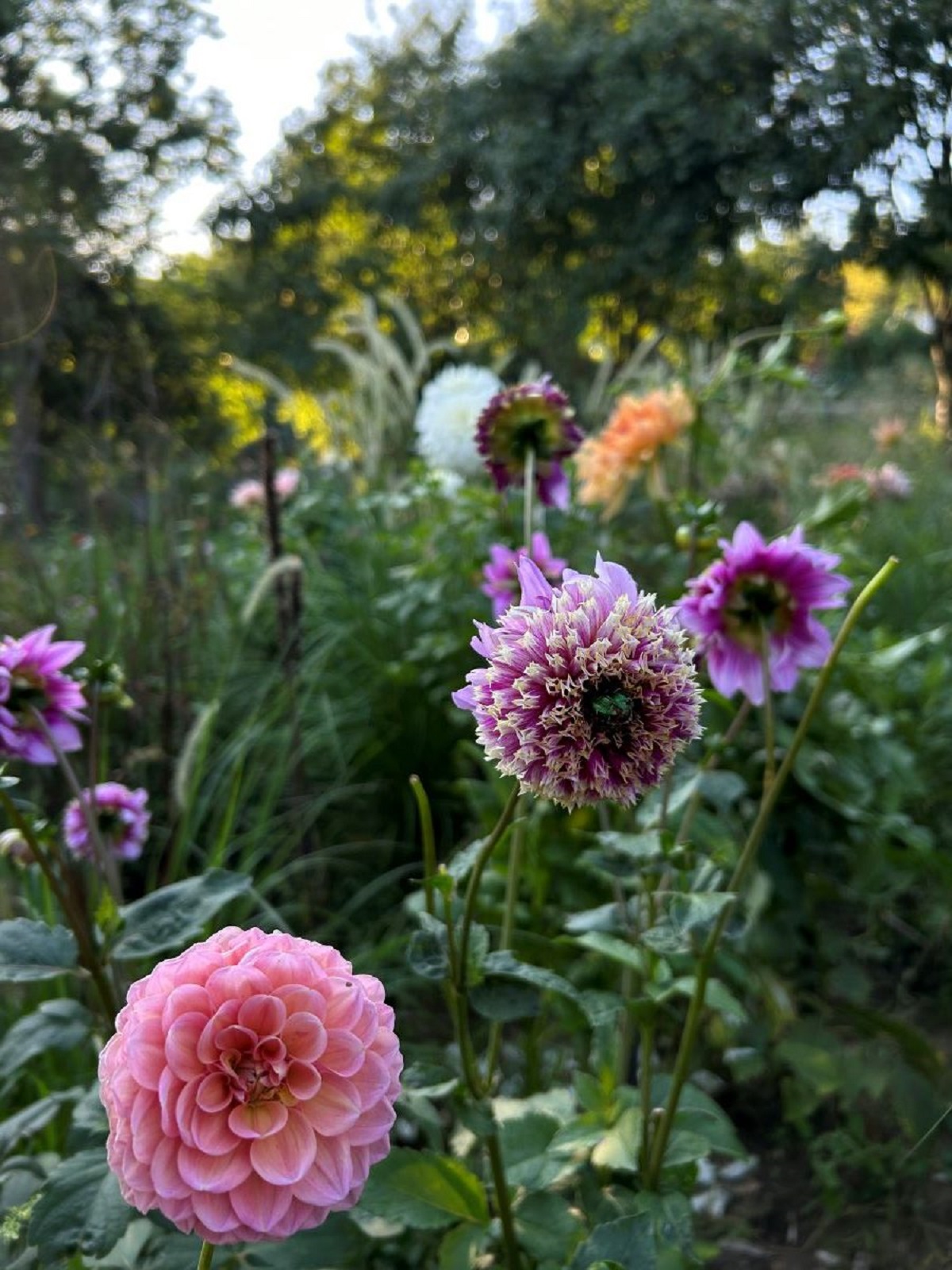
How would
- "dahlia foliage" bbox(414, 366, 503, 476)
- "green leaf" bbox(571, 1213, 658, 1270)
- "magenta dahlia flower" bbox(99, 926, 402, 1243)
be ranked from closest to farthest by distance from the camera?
"magenta dahlia flower" bbox(99, 926, 402, 1243) → "green leaf" bbox(571, 1213, 658, 1270) → "dahlia foliage" bbox(414, 366, 503, 476)

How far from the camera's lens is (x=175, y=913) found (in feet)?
2.95

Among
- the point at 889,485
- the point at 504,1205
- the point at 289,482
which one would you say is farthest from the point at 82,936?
the point at 889,485

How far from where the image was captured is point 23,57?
7020mm

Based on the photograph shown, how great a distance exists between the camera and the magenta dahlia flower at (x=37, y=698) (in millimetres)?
927

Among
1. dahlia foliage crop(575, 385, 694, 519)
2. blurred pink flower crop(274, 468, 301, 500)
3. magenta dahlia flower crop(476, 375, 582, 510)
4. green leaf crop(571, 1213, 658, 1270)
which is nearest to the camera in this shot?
green leaf crop(571, 1213, 658, 1270)

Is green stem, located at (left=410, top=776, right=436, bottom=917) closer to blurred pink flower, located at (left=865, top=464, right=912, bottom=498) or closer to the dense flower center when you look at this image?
the dense flower center

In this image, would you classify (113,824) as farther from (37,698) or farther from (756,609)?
(756,609)

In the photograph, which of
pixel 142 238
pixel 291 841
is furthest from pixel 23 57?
pixel 291 841

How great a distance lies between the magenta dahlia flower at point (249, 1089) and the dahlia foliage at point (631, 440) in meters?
1.34

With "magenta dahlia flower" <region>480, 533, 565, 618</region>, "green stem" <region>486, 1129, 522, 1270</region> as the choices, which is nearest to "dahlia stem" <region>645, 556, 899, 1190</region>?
"green stem" <region>486, 1129, 522, 1270</region>

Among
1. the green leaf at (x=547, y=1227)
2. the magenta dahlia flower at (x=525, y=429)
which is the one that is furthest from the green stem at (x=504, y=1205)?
the magenta dahlia flower at (x=525, y=429)

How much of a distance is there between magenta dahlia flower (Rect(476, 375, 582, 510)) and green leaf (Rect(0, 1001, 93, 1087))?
0.72m

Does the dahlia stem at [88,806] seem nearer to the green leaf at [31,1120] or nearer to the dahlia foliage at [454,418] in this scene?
the green leaf at [31,1120]

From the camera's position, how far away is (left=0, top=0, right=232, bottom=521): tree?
15.1ft
